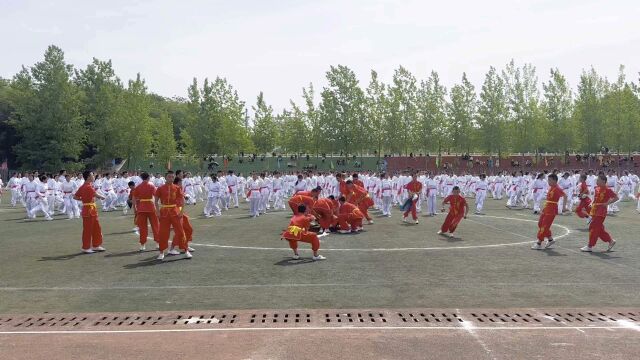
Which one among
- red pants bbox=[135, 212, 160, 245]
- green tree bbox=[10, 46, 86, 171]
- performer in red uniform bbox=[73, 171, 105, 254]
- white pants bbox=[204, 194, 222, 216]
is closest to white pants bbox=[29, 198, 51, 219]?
white pants bbox=[204, 194, 222, 216]

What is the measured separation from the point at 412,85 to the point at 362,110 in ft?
21.6

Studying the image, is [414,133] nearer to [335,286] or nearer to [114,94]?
[114,94]

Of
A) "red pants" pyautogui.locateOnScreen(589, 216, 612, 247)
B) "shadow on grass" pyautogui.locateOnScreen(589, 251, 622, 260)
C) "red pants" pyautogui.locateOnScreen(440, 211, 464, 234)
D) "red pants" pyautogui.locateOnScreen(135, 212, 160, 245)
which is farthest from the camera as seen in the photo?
"red pants" pyautogui.locateOnScreen(440, 211, 464, 234)

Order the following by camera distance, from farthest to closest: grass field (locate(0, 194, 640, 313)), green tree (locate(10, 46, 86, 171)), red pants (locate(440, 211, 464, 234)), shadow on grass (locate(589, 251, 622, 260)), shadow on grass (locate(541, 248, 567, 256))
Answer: green tree (locate(10, 46, 86, 171))
red pants (locate(440, 211, 464, 234))
shadow on grass (locate(541, 248, 567, 256))
shadow on grass (locate(589, 251, 622, 260))
grass field (locate(0, 194, 640, 313))

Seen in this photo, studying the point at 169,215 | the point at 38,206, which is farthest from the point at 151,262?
the point at 38,206

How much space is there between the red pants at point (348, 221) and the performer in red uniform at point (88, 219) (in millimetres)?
8195

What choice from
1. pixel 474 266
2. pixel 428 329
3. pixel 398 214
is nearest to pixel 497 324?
pixel 428 329

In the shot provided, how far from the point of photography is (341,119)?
223ft

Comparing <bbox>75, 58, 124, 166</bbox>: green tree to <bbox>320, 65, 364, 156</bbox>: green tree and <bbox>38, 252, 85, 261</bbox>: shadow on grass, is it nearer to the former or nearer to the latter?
<bbox>320, 65, 364, 156</bbox>: green tree

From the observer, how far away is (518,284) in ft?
38.7

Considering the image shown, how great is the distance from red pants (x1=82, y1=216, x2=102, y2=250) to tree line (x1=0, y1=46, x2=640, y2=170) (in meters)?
52.7

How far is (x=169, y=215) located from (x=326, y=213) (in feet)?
21.4

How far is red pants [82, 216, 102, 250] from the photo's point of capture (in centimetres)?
1630

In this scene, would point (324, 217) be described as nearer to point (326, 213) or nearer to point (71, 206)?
point (326, 213)
